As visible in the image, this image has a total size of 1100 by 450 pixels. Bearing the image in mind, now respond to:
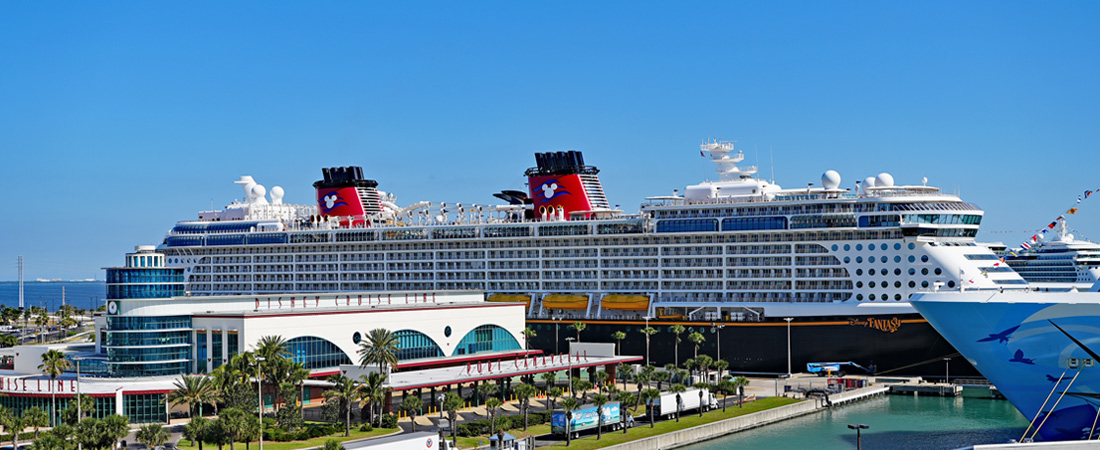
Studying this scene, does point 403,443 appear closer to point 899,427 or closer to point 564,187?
point 899,427

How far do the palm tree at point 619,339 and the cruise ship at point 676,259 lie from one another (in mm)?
224

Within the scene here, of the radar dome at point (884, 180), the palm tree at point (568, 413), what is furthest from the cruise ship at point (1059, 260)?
the palm tree at point (568, 413)

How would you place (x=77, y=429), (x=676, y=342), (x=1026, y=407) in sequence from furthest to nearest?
(x=676, y=342)
(x=1026, y=407)
(x=77, y=429)

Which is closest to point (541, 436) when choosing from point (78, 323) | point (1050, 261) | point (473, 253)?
point (473, 253)

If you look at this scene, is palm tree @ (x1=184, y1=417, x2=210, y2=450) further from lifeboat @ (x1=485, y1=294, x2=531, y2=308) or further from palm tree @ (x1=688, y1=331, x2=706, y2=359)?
lifeboat @ (x1=485, y1=294, x2=531, y2=308)

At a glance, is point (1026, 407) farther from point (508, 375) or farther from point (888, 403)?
point (508, 375)

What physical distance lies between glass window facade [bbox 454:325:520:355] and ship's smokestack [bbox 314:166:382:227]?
76.5ft

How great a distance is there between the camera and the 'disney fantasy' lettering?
65.8 metres

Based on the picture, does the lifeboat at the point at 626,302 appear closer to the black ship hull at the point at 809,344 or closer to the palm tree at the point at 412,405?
the black ship hull at the point at 809,344

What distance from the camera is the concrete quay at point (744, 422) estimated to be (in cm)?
5228

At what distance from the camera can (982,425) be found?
56312mm

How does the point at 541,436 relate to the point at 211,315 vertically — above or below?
below

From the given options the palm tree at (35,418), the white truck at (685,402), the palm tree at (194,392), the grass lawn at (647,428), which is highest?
the palm tree at (194,392)

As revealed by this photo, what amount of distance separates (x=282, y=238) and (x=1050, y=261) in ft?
245
